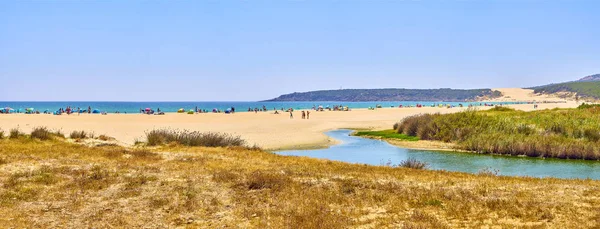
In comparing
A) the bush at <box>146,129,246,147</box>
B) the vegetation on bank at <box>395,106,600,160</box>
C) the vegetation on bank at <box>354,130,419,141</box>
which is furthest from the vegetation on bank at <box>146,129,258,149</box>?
the vegetation on bank at <box>354,130,419,141</box>

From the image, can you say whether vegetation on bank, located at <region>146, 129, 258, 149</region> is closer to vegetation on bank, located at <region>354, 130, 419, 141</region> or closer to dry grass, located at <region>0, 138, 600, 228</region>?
dry grass, located at <region>0, 138, 600, 228</region>

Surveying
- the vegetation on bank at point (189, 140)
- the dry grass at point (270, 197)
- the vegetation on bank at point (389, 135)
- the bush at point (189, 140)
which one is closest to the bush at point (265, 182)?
the dry grass at point (270, 197)

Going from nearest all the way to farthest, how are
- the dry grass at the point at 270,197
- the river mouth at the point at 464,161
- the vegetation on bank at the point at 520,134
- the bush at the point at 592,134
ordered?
the dry grass at the point at 270,197, the river mouth at the point at 464,161, the vegetation on bank at the point at 520,134, the bush at the point at 592,134

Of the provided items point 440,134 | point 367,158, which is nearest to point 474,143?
point 440,134

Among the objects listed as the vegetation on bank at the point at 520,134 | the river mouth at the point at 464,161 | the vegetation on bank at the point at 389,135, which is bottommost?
the river mouth at the point at 464,161

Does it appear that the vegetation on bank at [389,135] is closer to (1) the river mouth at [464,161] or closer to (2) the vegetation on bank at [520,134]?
(2) the vegetation on bank at [520,134]

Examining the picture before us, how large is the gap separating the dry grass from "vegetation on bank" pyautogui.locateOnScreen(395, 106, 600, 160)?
16.6 m

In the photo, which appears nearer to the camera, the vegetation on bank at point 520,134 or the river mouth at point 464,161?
the river mouth at point 464,161

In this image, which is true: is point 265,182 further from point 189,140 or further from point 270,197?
point 189,140

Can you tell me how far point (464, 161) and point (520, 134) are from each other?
321 inches

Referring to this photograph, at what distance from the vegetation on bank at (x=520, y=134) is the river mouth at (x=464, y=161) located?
122 centimetres

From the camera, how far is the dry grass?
10.0 meters

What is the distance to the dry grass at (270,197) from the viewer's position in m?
10.0

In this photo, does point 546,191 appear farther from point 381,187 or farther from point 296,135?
point 296,135
